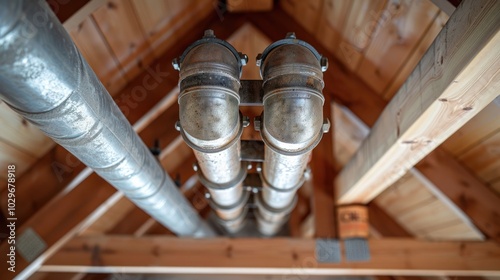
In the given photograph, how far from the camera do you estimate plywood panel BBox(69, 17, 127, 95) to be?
1354 mm

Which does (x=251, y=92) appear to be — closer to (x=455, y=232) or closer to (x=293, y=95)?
(x=293, y=95)

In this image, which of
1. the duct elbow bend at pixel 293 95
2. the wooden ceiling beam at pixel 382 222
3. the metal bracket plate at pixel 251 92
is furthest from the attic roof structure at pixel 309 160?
the wooden ceiling beam at pixel 382 222

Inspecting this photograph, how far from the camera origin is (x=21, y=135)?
55.1 inches

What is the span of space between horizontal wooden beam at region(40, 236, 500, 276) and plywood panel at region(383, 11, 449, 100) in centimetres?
77

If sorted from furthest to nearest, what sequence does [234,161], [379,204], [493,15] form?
[379,204]
[234,161]
[493,15]

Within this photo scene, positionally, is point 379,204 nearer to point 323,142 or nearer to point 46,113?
point 323,142

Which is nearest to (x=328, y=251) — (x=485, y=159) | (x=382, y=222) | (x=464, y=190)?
(x=464, y=190)

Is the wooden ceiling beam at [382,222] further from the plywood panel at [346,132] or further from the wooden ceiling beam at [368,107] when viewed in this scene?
the wooden ceiling beam at [368,107]

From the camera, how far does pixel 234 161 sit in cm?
104

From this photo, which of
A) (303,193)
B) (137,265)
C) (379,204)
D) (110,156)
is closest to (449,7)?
(110,156)

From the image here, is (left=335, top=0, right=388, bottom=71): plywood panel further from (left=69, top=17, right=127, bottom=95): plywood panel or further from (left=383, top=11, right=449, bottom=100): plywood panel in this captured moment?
(left=69, top=17, right=127, bottom=95): plywood panel

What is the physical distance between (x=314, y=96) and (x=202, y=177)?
0.59 m

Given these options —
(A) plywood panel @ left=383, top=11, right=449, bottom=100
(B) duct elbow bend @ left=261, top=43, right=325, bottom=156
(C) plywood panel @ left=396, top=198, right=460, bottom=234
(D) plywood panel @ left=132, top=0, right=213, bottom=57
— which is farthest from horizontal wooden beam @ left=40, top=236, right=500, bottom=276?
(B) duct elbow bend @ left=261, top=43, right=325, bottom=156

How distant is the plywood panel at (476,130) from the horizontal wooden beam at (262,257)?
19.4 inches
